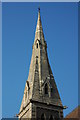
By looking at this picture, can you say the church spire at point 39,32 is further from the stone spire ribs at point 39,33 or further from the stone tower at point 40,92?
the stone tower at point 40,92

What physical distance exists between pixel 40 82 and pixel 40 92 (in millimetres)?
1052

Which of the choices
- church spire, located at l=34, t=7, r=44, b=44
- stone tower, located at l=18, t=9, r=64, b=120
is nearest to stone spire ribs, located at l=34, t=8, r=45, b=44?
church spire, located at l=34, t=7, r=44, b=44

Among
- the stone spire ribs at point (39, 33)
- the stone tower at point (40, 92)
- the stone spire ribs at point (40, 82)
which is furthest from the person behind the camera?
the stone spire ribs at point (39, 33)

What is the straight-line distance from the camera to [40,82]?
106 feet

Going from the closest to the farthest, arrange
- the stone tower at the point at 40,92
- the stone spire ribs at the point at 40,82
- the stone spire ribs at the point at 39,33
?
the stone tower at the point at 40,92 → the stone spire ribs at the point at 40,82 → the stone spire ribs at the point at 39,33

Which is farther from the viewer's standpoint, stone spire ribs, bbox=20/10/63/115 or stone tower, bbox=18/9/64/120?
stone spire ribs, bbox=20/10/63/115

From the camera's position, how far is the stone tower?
30.8 m

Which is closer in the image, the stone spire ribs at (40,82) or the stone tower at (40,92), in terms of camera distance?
the stone tower at (40,92)

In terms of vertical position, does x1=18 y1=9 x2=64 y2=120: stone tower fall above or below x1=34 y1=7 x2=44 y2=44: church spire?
below

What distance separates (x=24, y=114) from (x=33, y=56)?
601 centimetres

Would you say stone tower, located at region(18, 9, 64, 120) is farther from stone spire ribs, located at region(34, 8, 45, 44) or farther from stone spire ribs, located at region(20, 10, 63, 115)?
stone spire ribs, located at region(34, 8, 45, 44)

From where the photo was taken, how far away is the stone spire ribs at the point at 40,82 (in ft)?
104

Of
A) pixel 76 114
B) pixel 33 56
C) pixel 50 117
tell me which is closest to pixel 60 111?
pixel 50 117

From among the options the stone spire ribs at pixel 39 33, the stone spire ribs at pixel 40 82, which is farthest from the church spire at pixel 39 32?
the stone spire ribs at pixel 40 82
